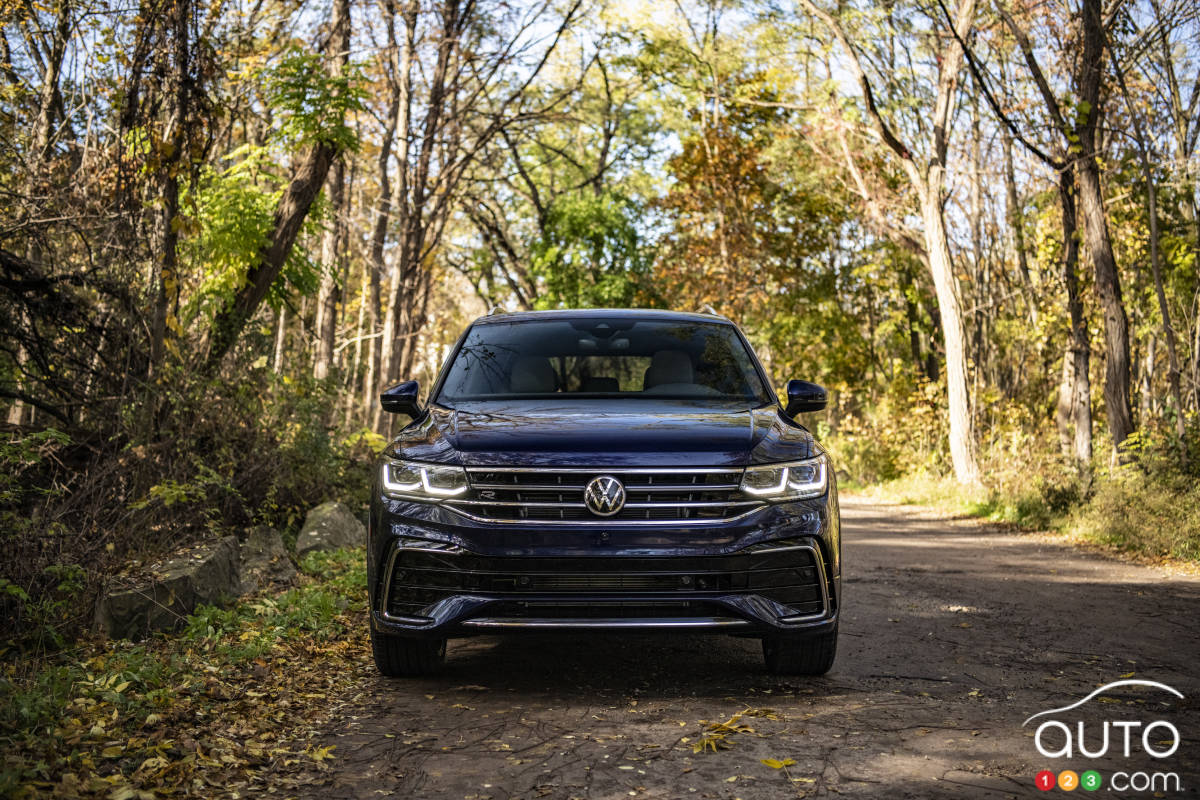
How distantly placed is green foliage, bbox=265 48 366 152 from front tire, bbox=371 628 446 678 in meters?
7.84

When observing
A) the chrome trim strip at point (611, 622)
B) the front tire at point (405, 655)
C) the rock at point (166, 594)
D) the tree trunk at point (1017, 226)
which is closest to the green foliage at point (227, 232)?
the rock at point (166, 594)

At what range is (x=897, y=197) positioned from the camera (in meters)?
23.3

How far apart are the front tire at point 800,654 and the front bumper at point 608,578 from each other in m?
0.37

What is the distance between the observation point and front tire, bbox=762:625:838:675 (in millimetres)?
5312

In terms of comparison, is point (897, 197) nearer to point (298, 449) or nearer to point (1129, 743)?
point (298, 449)

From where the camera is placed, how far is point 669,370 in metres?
6.41

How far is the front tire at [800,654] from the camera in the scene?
531cm

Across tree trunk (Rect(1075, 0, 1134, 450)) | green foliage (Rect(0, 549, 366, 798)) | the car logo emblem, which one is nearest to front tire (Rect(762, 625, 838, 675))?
the car logo emblem

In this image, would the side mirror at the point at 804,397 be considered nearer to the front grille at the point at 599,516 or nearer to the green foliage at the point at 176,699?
the front grille at the point at 599,516

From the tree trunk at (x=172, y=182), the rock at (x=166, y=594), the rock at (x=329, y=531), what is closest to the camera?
the rock at (x=166, y=594)

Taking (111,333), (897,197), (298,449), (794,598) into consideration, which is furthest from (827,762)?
(897,197)

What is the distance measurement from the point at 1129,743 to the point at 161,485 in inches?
244

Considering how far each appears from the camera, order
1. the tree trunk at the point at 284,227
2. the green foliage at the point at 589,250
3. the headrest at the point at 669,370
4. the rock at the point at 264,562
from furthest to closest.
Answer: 1. the green foliage at the point at 589,250
2. the tree trunk at the point at 284,227
3. the rock at the point at 264,562
4. the headrest at the point at 669,370

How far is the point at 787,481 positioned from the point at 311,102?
885 cm
